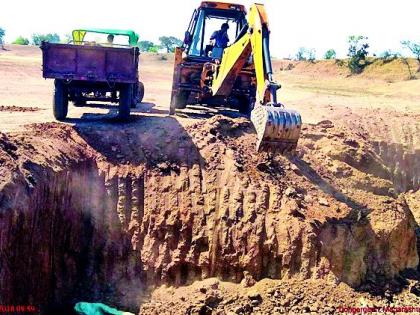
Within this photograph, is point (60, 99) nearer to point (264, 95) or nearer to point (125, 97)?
point (125, 97)

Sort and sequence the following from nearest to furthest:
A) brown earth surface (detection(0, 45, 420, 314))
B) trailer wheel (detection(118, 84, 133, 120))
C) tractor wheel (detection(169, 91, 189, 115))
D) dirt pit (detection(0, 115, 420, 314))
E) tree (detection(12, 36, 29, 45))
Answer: brown earth surface (detection(0, 45, 420, 314))
dirt pit (detection(0, 115, 420, 314))
trailer wheel (detection(118, 84, 133, 120))
tractor wheel (detection(169, 91, 189, 115))
tree (detection(12, 36, 29, 45))

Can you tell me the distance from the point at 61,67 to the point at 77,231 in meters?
3.84

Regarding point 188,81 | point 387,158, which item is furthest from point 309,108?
point 188,81

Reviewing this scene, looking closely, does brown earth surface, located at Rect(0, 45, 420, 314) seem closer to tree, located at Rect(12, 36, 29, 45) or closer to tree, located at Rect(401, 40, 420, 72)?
tree, located at Rect(401, 40, 420, 72)

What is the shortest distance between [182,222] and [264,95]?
99.3 inches

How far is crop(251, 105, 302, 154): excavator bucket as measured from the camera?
7.68 m

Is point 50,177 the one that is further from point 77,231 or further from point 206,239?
point 206,239

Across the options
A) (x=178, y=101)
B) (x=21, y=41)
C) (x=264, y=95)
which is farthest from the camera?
(x=21, y=41)

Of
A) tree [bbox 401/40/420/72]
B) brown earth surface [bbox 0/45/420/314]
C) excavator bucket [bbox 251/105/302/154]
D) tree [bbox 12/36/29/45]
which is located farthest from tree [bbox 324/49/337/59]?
excavator bucket [bbox 251/105/302/154]

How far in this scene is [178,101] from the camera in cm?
1381

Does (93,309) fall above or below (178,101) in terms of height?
below

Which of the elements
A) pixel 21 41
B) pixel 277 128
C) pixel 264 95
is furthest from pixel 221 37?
pixel 21 41

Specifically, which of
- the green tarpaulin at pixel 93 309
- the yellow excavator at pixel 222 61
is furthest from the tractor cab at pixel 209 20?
the green tarpaulin at pixel 93 309

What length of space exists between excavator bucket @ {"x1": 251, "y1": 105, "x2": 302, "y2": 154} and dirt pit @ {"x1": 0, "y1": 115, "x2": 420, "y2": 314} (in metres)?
1.48
